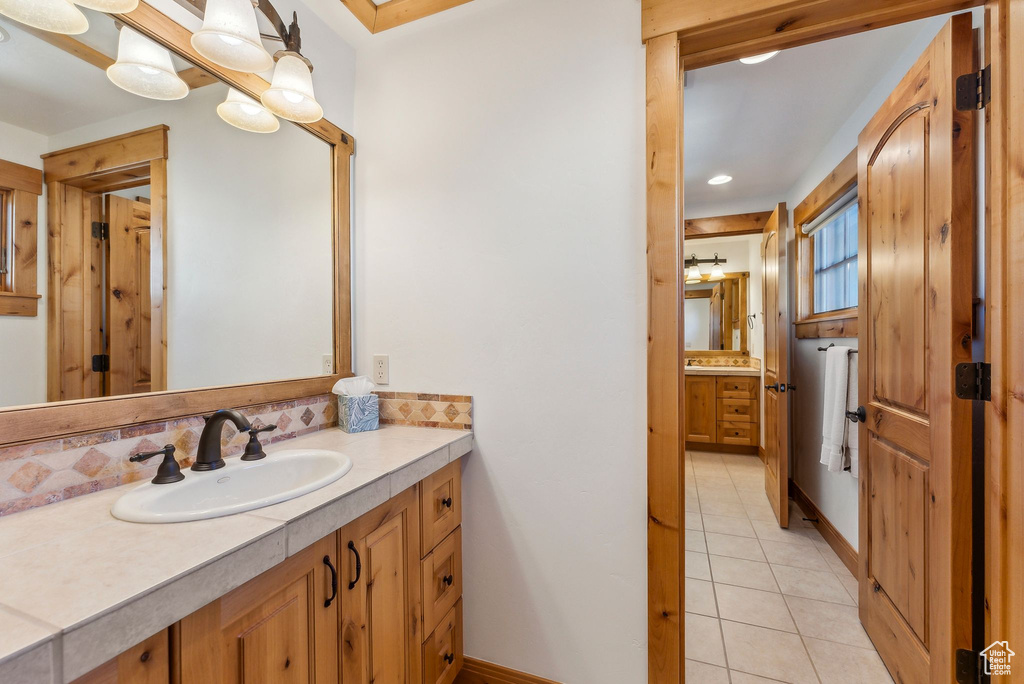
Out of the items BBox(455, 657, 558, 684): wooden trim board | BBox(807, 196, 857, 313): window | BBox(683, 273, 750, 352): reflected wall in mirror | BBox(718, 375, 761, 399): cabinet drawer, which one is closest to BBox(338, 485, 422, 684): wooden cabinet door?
BBox(455, 657, 558, 684): wooden trim board

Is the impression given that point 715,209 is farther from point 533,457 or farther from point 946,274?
point 533,457

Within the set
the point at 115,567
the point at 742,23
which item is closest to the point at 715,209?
the point at 742,23

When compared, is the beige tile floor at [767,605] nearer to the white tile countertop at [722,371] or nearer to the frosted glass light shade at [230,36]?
the white tile countertop at [722,371]

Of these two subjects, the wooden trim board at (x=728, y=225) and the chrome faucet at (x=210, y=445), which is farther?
the wooden trim board at (x=728, y=225)

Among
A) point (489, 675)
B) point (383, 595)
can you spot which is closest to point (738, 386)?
point (489, 675)

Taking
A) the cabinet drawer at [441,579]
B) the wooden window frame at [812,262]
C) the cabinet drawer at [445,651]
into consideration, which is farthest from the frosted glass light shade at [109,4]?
the wooden window frame at [812,262]

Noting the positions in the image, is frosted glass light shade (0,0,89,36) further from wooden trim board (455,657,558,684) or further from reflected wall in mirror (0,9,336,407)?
wooden trim board (455,657,558,684)

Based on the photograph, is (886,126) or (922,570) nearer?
(922,570)

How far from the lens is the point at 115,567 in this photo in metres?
0.62

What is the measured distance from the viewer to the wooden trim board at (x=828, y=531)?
2.15 metres

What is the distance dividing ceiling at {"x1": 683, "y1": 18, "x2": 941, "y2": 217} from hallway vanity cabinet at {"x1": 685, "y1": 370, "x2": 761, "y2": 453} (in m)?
1.96

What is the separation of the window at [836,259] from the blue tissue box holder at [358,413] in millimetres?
2554

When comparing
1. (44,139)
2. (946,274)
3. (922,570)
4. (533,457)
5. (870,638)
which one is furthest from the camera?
(870,638)

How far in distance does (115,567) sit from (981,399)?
6.38 ft
